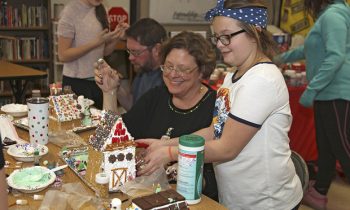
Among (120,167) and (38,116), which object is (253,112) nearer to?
(120,167)

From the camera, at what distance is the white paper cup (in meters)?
1.64

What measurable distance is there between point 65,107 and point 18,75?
60.1 inches

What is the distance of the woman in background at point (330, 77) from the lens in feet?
8.60

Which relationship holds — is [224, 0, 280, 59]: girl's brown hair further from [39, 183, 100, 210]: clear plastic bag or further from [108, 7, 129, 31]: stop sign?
[108, 7, 129, 31]: stop sign

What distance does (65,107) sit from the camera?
1947mm

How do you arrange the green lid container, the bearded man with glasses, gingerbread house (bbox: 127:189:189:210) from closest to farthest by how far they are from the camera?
1. gingerbread house (bbox: 127:189:189:210)
2. the green lid container
3. the bearded man with glasses

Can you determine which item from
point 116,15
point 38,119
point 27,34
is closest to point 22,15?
Result: point 27,34

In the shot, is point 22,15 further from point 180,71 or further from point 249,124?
point 249,124

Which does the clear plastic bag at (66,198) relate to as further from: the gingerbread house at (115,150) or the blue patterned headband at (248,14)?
the blue patterned headband at (248,14)

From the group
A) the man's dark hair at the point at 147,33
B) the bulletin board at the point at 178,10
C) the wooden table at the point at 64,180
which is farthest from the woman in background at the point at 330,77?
the bulletin board at the point at 178,10

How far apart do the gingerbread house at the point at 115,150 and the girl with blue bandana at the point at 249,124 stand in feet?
0.25

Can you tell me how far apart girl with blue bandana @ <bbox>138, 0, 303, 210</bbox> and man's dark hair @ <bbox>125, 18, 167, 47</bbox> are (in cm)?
79

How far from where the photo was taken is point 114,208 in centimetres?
109

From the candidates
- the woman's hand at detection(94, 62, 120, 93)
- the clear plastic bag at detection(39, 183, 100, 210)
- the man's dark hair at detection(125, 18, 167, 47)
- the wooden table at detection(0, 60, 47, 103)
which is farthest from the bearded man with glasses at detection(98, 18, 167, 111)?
the wooden table at detection(0, 60, 47, 103)
